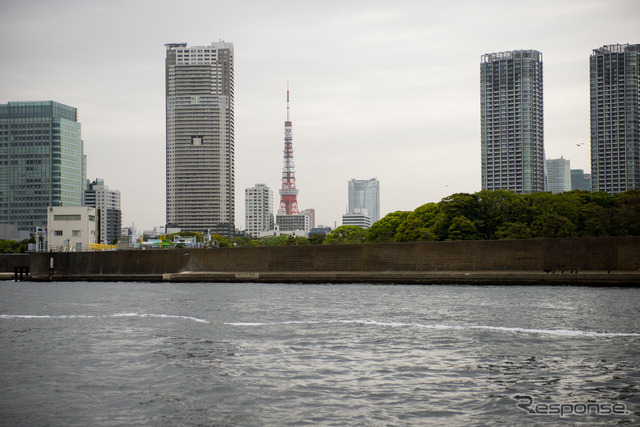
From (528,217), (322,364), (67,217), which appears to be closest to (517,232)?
(528,217)

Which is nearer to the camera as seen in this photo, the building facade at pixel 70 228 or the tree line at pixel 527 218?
the tree line at pixel 527 218

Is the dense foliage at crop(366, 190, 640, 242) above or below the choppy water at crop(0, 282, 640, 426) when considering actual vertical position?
above

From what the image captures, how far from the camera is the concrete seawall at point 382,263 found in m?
56.1

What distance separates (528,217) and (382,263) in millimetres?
23365

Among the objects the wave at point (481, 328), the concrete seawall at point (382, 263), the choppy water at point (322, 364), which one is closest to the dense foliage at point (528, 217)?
the concrete seawall at point (382, 263)

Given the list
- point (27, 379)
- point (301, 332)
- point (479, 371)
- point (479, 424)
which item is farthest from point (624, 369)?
point (27, 379)

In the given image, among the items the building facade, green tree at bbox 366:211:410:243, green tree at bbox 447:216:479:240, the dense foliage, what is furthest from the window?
green tree at bbox 447:216:479:240

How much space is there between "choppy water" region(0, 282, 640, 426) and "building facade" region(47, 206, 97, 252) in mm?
54700

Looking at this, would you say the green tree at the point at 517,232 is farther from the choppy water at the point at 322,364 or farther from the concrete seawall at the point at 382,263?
the choppy water at the point at 322,364

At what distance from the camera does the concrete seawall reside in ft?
184

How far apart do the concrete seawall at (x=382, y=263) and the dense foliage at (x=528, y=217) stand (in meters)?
13.8

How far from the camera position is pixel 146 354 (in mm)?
23516

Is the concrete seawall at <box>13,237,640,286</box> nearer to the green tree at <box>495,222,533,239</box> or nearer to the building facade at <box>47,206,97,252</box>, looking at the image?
the building facade at <box>47,206,97,252</box>

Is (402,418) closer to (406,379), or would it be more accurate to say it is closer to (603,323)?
(406,379)
